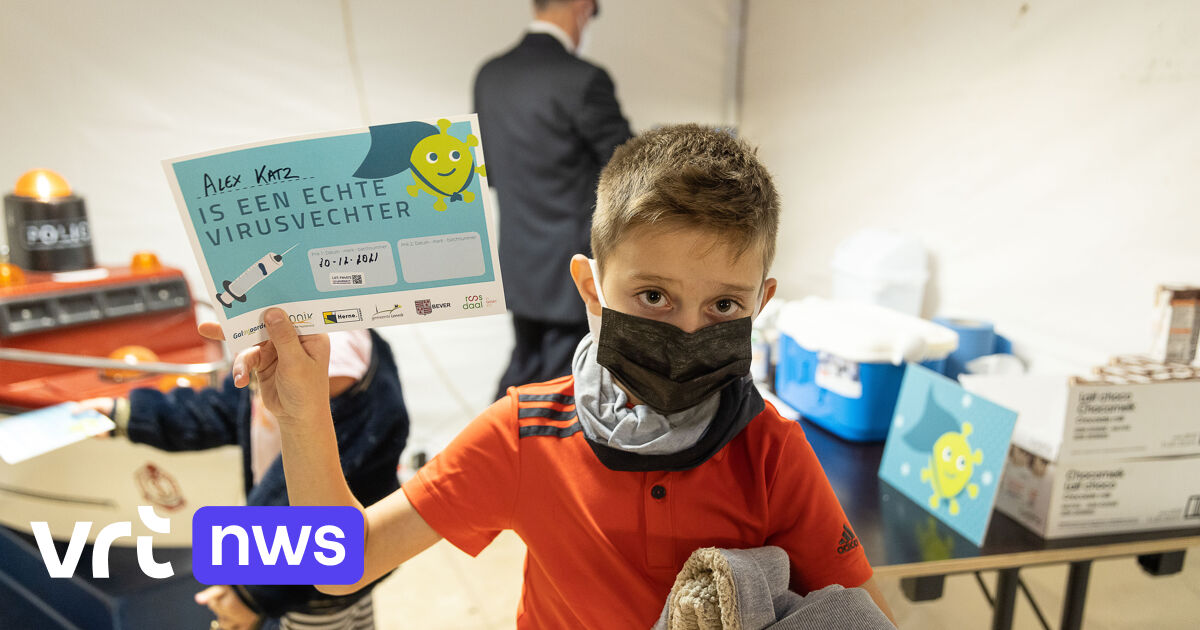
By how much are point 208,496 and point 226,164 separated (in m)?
0.84

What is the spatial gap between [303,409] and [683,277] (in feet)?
1.20

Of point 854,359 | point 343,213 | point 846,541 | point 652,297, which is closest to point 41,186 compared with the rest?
point 343,213

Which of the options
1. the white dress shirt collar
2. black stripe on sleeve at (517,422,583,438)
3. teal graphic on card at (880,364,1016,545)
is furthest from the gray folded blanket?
the white dress shirt collar

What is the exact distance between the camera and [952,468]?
1.13m

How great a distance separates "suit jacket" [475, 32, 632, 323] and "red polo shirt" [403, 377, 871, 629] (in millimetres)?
1257

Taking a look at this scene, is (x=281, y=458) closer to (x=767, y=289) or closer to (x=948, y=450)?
(x=767, y=289)

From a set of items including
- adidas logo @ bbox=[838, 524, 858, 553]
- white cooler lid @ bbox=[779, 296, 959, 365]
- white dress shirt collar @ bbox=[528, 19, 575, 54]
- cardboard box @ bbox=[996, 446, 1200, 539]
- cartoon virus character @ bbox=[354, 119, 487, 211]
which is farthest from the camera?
white dress shirt collar @ bbox=[528, 19, 575, 54]

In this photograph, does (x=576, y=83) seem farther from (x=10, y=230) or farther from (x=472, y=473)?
(x=472, y=473)

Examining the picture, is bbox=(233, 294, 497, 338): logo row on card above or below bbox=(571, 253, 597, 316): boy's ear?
above

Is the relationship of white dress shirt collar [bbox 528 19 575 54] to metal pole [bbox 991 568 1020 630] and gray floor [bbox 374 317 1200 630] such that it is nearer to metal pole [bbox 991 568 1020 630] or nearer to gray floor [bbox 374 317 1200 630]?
gray floor [bbox 374 317 1200 630]

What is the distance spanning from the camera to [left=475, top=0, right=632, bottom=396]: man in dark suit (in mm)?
1990

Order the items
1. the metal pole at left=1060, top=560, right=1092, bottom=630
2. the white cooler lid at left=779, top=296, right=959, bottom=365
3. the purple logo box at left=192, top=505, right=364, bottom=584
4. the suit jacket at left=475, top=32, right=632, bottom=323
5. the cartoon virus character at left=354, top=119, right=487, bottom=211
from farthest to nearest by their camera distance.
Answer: the suit jacket at left=475, top=32, right=632, bottom=323 → the white cooler lid at left=779, top=296, right=959, bottom=365 → the metal pole at left=1060, top=560, right=1092, bottom=630 → the purple logo box at left=192, top=505, right=364, bottom=584 → the cartoon virus character at left=354, top=119, right=487, bottom=211

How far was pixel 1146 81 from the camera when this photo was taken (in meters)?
1.41

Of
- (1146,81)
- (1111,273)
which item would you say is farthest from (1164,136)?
(1111,273)
